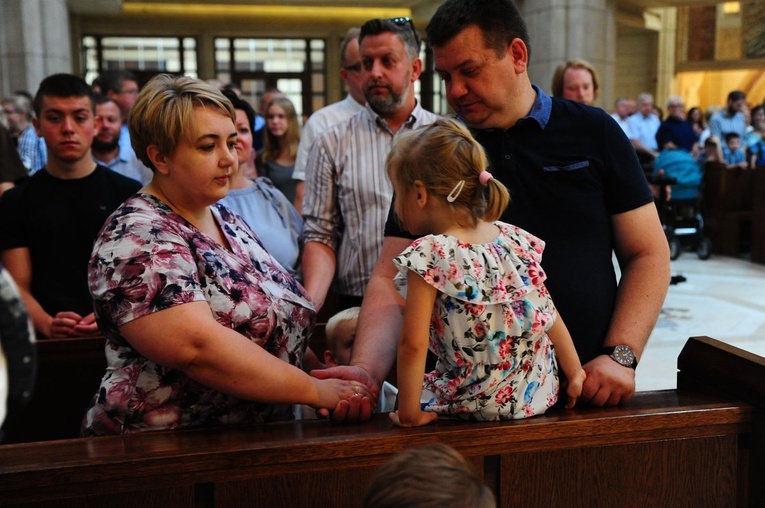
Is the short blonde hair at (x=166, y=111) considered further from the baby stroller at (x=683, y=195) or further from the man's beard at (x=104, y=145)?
the baby stroller at (x=683, y=195)

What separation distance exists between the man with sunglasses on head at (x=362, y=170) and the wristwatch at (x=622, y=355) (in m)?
1.36

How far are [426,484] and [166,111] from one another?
117 centimetres

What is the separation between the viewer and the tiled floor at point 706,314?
221 inches

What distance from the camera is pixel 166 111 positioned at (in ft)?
6.33

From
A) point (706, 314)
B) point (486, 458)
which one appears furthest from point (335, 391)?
point (706, 314)

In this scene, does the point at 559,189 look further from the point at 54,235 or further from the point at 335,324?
the point at 54,235

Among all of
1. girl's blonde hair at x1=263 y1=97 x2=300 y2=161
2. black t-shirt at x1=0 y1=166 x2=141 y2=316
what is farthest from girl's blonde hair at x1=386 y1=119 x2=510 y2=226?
girl's blonde hair at x1=263 y1=97 x2=300 y2=161

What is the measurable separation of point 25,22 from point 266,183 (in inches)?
370

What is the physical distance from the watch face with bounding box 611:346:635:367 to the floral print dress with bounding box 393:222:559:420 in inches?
11.8

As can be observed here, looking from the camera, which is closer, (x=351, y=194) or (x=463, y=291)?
(x=463, y=291)

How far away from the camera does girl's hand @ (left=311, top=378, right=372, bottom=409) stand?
193 cm

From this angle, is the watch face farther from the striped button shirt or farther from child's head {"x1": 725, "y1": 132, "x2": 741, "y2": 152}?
child's head {"x1": 725, "y1": 132, "x2": 741, "y2": 152}

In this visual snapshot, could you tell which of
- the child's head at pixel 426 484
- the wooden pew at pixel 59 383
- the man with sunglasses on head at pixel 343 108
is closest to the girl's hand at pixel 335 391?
the child's head at pixel 426 484

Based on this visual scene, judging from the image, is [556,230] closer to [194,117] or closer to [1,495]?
[194,117]
